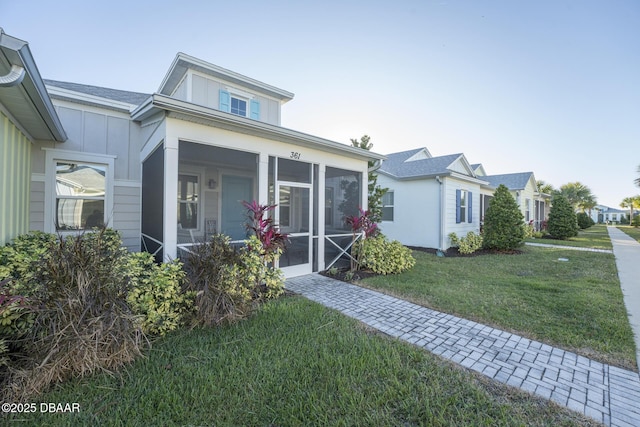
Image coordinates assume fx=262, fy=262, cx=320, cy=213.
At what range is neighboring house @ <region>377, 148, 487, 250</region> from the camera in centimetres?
1080

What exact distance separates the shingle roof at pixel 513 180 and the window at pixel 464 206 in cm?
690

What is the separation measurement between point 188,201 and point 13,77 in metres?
6.30

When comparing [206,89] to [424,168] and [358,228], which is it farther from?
[424,168]

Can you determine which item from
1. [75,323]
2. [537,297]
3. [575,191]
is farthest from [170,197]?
[575,191]

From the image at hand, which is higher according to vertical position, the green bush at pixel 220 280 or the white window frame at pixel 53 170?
the white window frame at pixel 53 170

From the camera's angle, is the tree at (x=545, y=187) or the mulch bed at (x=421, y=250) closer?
the mulch bed at (x=421, y=250)

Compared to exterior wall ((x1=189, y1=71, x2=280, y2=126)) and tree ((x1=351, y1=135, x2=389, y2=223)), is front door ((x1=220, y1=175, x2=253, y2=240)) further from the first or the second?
tree ((x1=351, y1=135, x2=389, y2=223))

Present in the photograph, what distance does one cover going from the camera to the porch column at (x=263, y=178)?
5641mm

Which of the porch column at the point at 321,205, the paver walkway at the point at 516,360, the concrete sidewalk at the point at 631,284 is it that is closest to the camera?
the paver walkway at the point at 516,360

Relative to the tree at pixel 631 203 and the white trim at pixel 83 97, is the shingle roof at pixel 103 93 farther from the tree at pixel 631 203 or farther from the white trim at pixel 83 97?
the tree at pixel 631 203

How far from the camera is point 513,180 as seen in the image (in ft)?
61.3

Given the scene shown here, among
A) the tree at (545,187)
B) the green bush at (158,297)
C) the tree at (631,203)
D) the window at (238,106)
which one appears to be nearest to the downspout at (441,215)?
the window at (238,106)

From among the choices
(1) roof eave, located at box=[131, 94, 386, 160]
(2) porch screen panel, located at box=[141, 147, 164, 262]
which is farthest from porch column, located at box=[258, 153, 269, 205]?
(2) porch screen panel, located at box=[141, 147, 164, 262]

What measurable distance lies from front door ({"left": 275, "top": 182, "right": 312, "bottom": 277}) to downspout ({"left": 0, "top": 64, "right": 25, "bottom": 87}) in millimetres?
4289
